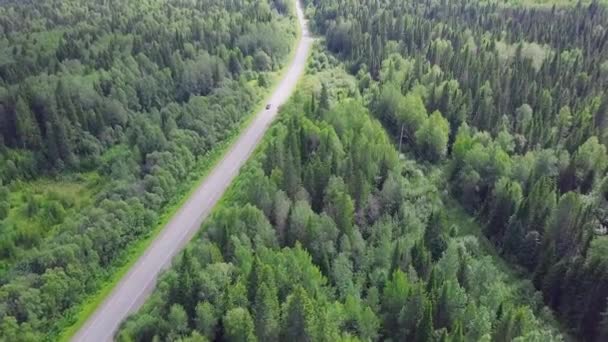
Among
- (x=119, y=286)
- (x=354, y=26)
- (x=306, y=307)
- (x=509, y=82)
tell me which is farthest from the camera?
(x=354, y=26)

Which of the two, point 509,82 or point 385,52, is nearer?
point 509,82

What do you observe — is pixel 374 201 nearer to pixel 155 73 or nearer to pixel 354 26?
pixel 155 73

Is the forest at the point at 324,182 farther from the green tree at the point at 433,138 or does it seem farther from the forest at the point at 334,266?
the green tree at the point at 433,138

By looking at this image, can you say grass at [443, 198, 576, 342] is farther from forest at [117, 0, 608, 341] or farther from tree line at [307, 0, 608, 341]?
tree line at [307, 0, 608, 341]

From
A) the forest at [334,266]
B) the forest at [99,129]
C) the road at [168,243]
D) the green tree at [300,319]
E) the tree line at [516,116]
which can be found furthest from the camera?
the tree line at [516,116]

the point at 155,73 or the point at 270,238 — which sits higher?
the point at 155,73

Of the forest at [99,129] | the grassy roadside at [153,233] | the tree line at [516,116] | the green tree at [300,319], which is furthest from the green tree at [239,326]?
the tree line at [516,116]

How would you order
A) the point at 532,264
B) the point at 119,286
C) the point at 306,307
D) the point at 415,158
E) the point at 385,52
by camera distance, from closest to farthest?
the point at 306,307 → the point at 119,286 → the point at 532,264 → the point at 415,158 → the point at 385,52

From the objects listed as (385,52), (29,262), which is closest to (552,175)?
(385,52)
